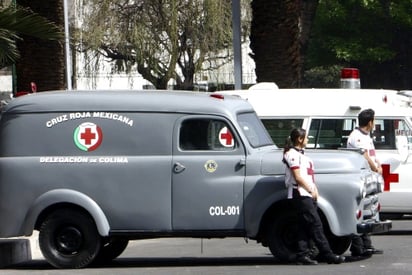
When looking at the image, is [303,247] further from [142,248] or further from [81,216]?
[142,248]

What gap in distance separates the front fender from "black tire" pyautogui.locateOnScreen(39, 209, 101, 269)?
15 cm

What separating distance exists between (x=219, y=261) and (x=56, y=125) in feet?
9.06

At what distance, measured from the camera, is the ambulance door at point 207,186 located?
12734mm

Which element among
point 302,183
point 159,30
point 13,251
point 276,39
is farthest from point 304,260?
point 159,30

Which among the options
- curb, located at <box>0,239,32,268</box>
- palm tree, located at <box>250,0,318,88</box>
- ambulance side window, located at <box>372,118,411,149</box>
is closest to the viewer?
curb, located at <box>0,239,32,268</box>

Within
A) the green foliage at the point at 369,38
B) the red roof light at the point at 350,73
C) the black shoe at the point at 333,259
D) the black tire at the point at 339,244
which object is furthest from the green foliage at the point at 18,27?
the green foliage at the point at 369,38

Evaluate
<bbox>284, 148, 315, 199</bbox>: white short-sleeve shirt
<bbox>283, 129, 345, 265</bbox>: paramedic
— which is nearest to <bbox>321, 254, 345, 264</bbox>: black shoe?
<bbox>283, 129, 345, 265</bbox>: paramedic

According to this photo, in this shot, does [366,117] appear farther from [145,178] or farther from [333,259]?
[145,178]

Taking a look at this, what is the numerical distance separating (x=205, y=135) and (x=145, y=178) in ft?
2.99

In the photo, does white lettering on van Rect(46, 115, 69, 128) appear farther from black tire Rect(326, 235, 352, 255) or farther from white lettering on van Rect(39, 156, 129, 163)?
black tire Rect(326, 235, 352, 255)

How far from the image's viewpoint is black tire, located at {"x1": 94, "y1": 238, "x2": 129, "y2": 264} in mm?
13703

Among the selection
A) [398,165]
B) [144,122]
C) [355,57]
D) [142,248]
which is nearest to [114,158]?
[144,122]

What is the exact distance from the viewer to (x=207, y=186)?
12.8 metres

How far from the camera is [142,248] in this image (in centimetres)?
1700
